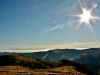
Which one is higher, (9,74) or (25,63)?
(25,63)

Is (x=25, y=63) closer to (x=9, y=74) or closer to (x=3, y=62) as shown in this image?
(x=3, y=62)

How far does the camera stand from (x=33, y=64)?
335ft

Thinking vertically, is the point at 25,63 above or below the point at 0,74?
above

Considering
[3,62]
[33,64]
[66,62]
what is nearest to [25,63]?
[33,64]

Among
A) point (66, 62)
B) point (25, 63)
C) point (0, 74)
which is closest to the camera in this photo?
point (0, 74)

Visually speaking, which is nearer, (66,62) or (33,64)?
(33,64)

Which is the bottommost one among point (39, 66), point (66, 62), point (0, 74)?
point (0, 74)

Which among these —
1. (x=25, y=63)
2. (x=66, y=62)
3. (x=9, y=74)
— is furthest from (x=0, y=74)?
(x=66, y=62)

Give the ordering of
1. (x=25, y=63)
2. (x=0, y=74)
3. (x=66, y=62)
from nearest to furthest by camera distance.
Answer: (x=0, y=74) < (x=25, y=63) < (x=66, y=62)

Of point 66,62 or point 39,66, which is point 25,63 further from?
point 66,62

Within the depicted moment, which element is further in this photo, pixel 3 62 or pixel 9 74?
pixel 3 62

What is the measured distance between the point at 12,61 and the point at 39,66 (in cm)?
1655

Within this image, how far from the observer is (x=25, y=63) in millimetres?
100250

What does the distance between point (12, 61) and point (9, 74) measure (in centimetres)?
5887
